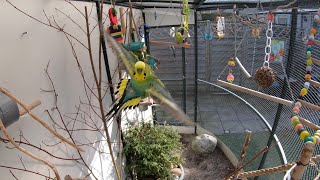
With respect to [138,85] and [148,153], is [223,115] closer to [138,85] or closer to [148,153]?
[148,153]

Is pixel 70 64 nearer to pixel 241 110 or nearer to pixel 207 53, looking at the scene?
pixel 241 110

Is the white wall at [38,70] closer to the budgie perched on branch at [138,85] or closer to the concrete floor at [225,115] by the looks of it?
the budgie perched on branch at [138,85]

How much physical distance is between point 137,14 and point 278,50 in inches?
69.2

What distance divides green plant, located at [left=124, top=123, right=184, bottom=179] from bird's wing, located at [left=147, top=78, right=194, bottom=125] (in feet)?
5.46

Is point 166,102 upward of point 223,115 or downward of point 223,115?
upward

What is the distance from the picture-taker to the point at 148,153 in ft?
8.19

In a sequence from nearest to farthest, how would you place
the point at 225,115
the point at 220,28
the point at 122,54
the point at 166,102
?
Result: 1. the point at 166,102
2. the point at 122,54
3. the point at 220,28
4. the point at 225,115

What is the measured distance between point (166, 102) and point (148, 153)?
181 centimetres

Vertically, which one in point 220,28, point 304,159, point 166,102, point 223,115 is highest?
point 220,28

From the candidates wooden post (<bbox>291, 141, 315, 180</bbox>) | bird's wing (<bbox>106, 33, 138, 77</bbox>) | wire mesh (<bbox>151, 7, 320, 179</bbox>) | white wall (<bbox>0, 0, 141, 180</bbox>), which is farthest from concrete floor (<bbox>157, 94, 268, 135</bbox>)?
bird's wing (<bbox>106, 33, 138, 77</bbox>)

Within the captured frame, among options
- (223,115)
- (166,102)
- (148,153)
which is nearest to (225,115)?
(223,115)

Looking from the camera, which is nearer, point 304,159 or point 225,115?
point 304,159

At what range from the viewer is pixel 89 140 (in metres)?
1.85

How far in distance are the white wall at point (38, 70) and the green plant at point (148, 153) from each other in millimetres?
779
